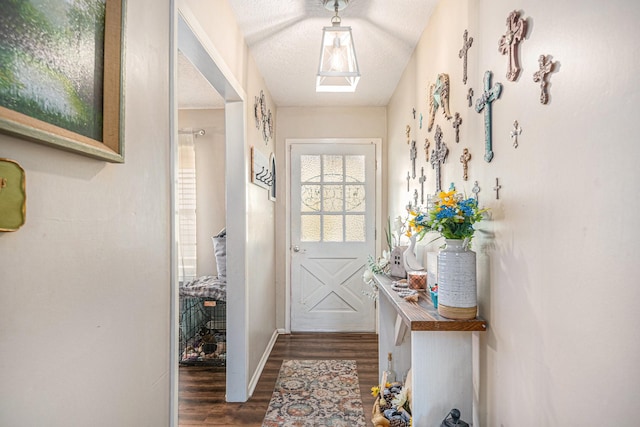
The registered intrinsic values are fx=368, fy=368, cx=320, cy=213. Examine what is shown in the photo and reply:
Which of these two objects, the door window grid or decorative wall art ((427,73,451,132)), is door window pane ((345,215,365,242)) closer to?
the door window grid

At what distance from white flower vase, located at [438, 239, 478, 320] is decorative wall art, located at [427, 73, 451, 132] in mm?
784

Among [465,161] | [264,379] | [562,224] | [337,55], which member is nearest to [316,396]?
[264,379]

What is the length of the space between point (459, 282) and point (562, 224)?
0.49 metres

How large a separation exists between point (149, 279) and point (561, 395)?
1.19 m

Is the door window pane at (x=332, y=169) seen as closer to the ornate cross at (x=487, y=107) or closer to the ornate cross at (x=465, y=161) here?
the ornate cross at (x=465, y=161)

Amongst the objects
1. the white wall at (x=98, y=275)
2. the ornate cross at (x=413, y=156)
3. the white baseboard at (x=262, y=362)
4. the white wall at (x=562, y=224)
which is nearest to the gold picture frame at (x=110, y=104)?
the white wall at (x=98, y=275)

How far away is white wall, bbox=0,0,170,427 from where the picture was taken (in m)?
0.66

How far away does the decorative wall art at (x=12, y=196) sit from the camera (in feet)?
1.96

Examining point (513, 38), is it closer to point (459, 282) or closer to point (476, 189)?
point (476, 189)

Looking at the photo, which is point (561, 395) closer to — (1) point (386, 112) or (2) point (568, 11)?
(2) point (568, 11)

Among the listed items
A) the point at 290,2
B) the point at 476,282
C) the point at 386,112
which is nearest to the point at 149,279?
the point at 476,282

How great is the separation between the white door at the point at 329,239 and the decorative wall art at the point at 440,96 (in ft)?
6.04

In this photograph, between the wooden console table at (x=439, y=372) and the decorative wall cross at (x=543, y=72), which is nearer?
the decorative wall cross at (x=543, y=72)

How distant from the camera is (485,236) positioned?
1415mm
